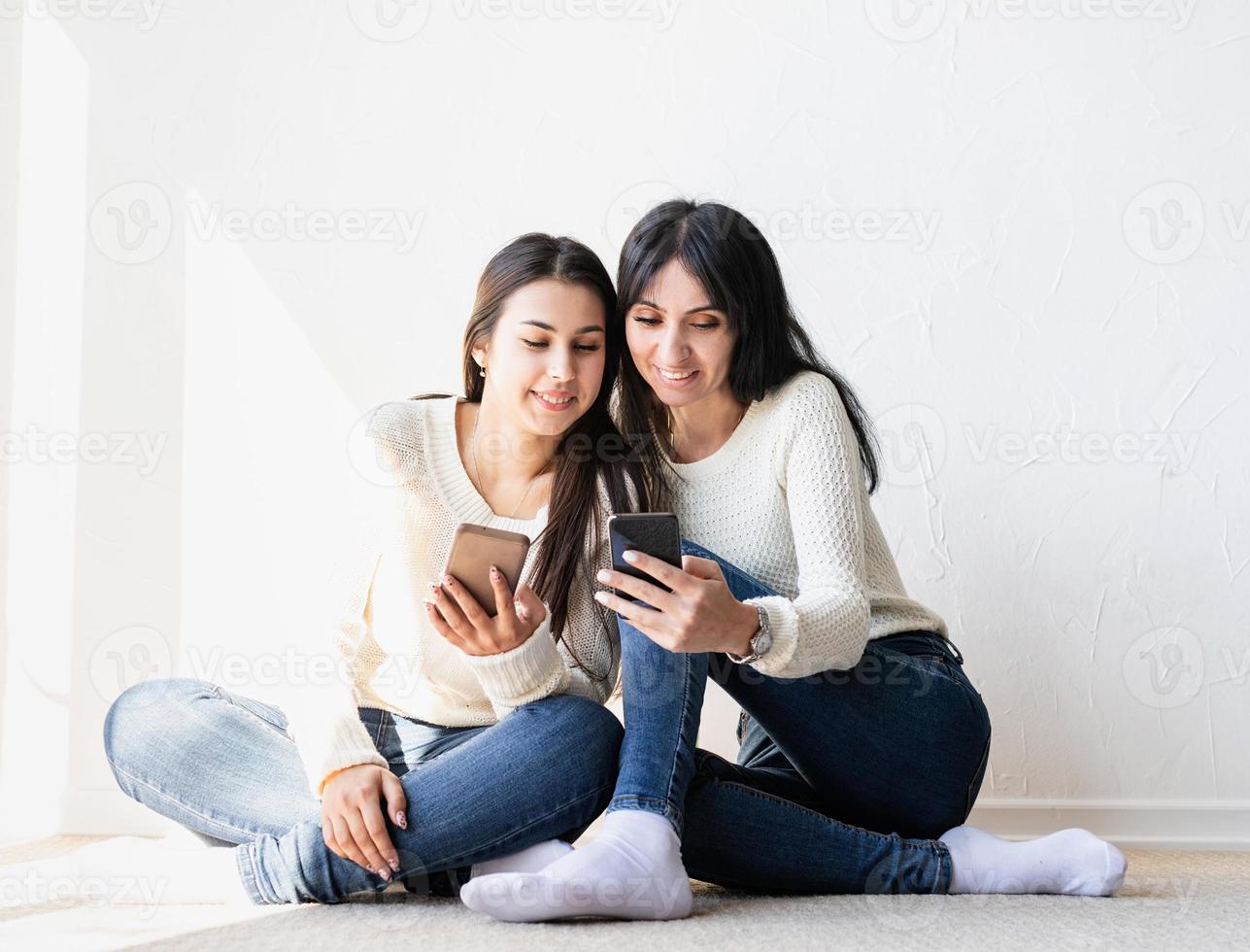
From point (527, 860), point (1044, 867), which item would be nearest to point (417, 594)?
point (527, 860)

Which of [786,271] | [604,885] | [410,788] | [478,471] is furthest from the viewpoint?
[786,271]

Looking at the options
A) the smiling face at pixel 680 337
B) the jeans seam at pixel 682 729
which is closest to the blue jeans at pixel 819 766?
the jeans seam at pixel 682 729

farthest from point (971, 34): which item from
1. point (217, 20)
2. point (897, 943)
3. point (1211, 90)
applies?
point (897, 943)

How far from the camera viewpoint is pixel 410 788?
3.53ft

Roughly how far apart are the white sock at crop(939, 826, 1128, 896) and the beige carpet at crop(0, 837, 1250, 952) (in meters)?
0.02

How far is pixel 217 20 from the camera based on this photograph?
1786mm

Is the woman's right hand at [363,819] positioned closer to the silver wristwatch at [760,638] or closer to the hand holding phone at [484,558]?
the hand holding phone at [484,558]

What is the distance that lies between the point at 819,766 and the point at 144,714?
723 mm

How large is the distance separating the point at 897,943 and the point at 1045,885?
28 centimetres

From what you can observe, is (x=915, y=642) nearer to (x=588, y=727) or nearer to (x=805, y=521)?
(x=805, y=521)

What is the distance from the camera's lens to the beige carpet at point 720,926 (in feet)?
3.01

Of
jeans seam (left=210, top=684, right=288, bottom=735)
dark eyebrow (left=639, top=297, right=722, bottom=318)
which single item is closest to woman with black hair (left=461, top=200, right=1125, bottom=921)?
dark eyebrow (left=639, top=297, right=722, bottom=318)

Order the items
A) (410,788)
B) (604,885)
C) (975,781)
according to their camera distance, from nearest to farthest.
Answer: (604,885)
(410,788)
(975,781)

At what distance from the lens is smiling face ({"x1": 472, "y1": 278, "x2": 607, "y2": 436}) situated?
4.13 ft
